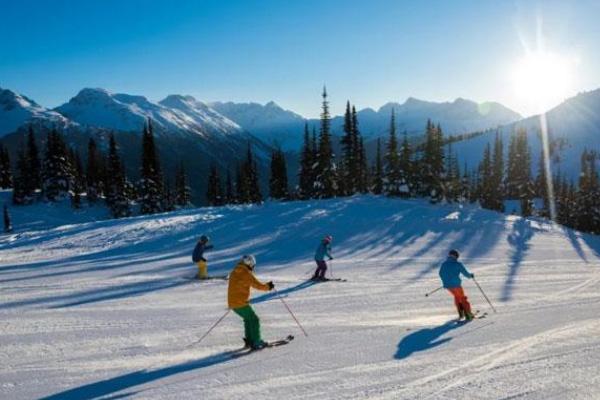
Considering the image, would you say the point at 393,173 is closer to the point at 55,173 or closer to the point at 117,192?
the point at 117,192

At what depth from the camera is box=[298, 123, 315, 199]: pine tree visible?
61.0 meters

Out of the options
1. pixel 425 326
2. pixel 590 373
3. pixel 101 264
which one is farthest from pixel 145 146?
pixel 590 373

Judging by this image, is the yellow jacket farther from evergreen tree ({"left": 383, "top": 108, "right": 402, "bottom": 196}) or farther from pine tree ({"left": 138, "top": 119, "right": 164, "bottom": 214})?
pine tree ({"left": 138, "top": 119, "right": 164, "bottom": 214})

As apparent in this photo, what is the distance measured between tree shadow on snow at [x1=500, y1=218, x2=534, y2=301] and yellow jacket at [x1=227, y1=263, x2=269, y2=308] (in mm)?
10892

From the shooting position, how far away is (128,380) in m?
8.45

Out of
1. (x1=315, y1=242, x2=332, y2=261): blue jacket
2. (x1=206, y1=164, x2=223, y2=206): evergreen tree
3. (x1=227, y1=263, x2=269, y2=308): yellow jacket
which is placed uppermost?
(x1=206, y1=164, x2=223, y2=206): evergreen tree

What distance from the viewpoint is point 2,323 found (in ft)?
41.0

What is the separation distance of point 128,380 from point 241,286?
2.75 meters

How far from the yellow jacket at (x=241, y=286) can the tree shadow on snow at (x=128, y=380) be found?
1039 millimetres

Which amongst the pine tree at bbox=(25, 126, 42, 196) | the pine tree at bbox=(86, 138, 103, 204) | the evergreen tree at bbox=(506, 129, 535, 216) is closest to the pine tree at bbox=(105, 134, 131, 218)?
the pine tree at bbox=(86, 138, 103, 204)

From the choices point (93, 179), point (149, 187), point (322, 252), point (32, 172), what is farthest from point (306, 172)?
point (322, 252)

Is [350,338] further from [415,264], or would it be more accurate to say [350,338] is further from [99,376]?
[415,264]

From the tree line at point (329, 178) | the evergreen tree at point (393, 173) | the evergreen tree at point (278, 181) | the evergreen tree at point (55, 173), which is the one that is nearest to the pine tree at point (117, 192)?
the tree line at point (329, 178)

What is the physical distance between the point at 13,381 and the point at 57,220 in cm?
6303
